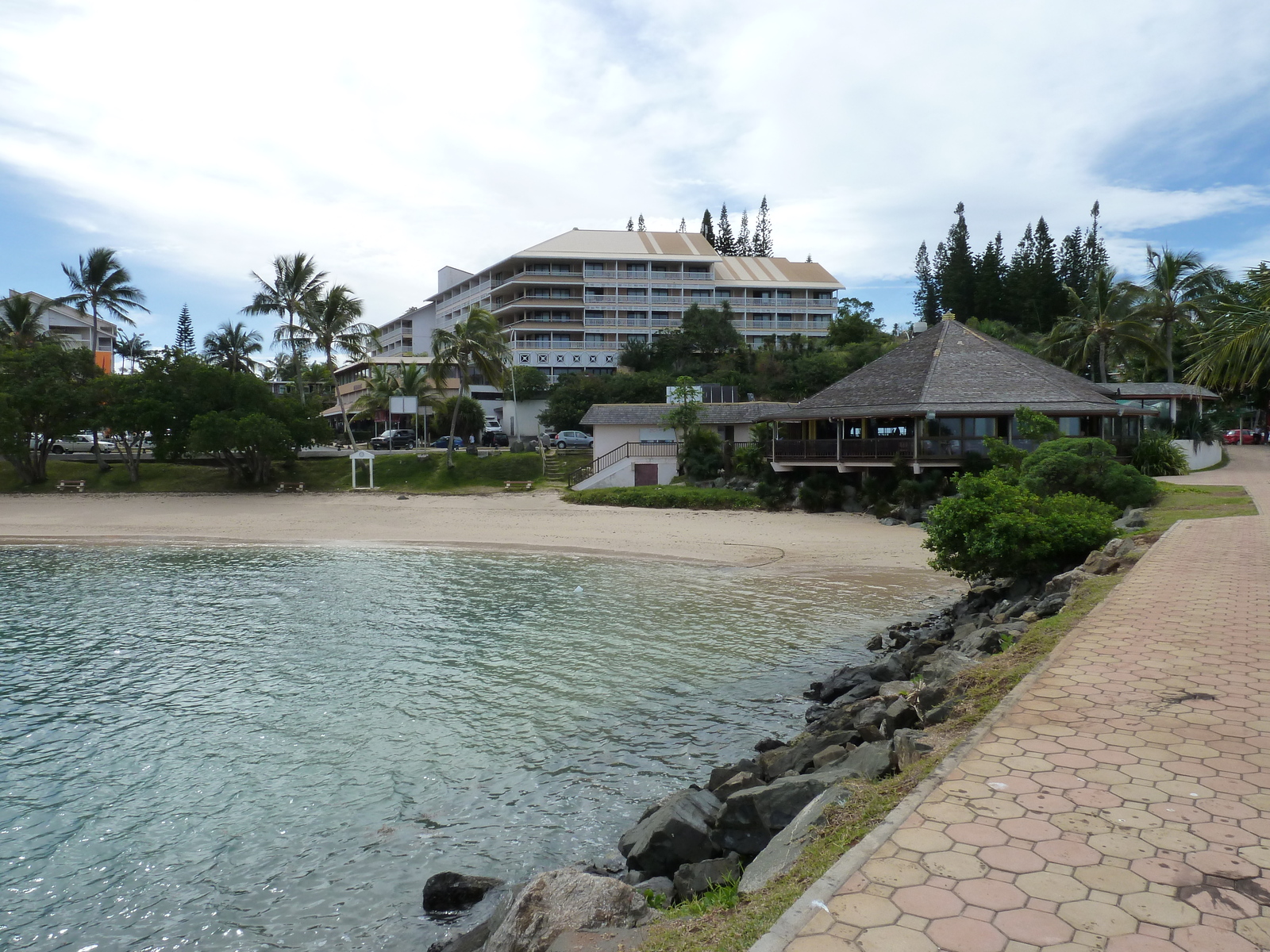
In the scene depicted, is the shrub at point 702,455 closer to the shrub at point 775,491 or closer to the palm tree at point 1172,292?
the shrub at point 775,491

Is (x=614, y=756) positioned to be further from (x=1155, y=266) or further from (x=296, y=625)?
(x=1155, y=266)

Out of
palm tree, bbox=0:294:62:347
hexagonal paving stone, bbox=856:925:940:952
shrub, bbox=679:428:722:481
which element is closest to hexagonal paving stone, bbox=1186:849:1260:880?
hexagonal paving stone, bbox=856:925:940:952

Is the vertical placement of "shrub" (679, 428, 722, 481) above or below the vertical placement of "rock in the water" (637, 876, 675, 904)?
above

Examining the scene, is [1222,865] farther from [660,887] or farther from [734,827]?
[660,887]

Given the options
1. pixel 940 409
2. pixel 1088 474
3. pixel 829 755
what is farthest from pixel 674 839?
pixel 940 409

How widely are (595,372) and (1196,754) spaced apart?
69.8 meters

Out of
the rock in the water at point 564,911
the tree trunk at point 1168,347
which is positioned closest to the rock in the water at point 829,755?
the rock in the water at point 564,911

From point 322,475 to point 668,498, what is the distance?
833 inches

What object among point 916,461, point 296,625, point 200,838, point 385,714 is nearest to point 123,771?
point 200,838

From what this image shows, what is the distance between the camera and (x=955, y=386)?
33344mm

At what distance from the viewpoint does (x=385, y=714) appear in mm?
12109

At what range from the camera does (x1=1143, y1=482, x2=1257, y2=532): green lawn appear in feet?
60.5

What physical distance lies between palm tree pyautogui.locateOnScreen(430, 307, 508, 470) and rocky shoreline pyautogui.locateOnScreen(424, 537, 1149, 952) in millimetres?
37224

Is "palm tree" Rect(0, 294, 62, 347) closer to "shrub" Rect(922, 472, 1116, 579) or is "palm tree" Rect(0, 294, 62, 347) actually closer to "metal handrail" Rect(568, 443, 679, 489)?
"metal handrail" Rect(568, 443, 679, 489)
